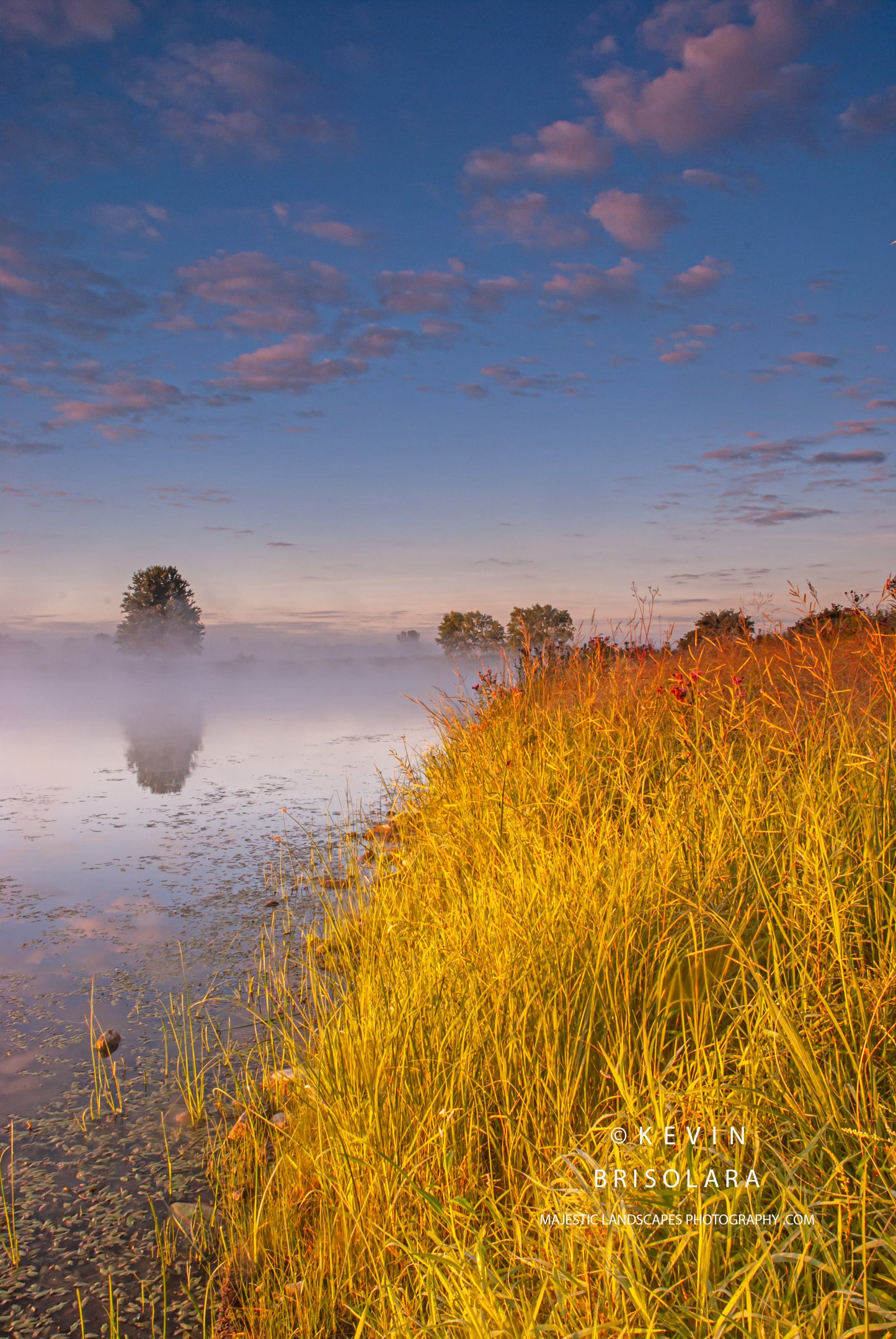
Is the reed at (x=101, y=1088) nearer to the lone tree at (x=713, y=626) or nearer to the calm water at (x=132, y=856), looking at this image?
the calm water at (x=132, y=856)

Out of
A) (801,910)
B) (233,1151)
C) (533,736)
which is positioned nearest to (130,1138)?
(233,1151)

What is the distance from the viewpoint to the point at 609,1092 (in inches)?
107

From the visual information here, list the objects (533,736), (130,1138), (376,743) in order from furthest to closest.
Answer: (376,743)
(533,736)
(130,1138)

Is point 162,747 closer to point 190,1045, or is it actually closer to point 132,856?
point 132,856

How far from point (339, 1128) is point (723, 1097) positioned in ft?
4.57

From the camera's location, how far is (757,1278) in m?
1.81

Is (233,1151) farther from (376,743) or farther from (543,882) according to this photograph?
(376,743)

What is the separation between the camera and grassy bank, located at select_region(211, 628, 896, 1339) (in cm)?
182

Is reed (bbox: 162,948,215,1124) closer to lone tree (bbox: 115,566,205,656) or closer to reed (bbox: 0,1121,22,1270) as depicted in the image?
reed (bbox: 0,1121,22,1270)

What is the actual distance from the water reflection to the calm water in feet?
0.30

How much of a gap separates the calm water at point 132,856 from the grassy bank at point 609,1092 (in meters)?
1.28

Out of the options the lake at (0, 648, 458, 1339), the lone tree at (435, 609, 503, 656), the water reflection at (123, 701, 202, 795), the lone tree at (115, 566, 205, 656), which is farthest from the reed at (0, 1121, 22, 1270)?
the lone tree at (115, 566, 205, 656)

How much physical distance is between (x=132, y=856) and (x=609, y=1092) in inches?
294

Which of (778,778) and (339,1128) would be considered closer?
(339,1128)
